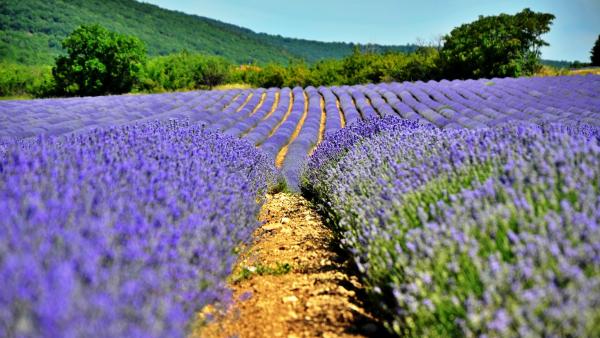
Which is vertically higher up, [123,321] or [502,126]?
[502,126]

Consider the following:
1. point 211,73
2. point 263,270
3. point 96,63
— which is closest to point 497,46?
point 211,73

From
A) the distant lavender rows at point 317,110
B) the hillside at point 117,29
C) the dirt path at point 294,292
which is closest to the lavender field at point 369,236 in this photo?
the dirt path at point 294,292

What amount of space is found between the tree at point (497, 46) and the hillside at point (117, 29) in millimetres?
14428

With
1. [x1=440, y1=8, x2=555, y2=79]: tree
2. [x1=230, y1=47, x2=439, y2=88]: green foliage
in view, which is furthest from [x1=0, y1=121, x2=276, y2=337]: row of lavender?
[x1=230, y1=47, x2=439, y2=88]: green foliage

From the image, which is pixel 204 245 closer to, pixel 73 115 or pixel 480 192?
pixel 480 192

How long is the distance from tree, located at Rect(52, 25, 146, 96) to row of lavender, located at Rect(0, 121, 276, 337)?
3252cm

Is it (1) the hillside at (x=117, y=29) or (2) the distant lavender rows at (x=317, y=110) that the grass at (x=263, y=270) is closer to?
(2) the distant lavender rows at (x=317, y=110)

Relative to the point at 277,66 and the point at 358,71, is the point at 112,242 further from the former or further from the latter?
the point at 277,66

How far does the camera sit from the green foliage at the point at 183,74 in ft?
121

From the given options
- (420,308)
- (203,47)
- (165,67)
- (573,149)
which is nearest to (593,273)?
(420,308)

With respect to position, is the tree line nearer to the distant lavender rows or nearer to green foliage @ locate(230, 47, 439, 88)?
green foliage @ locate(230, 47, 439, 88)

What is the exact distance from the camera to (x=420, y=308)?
5.80 ft

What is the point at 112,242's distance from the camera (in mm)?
1562

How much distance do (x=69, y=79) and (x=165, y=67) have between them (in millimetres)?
8782
